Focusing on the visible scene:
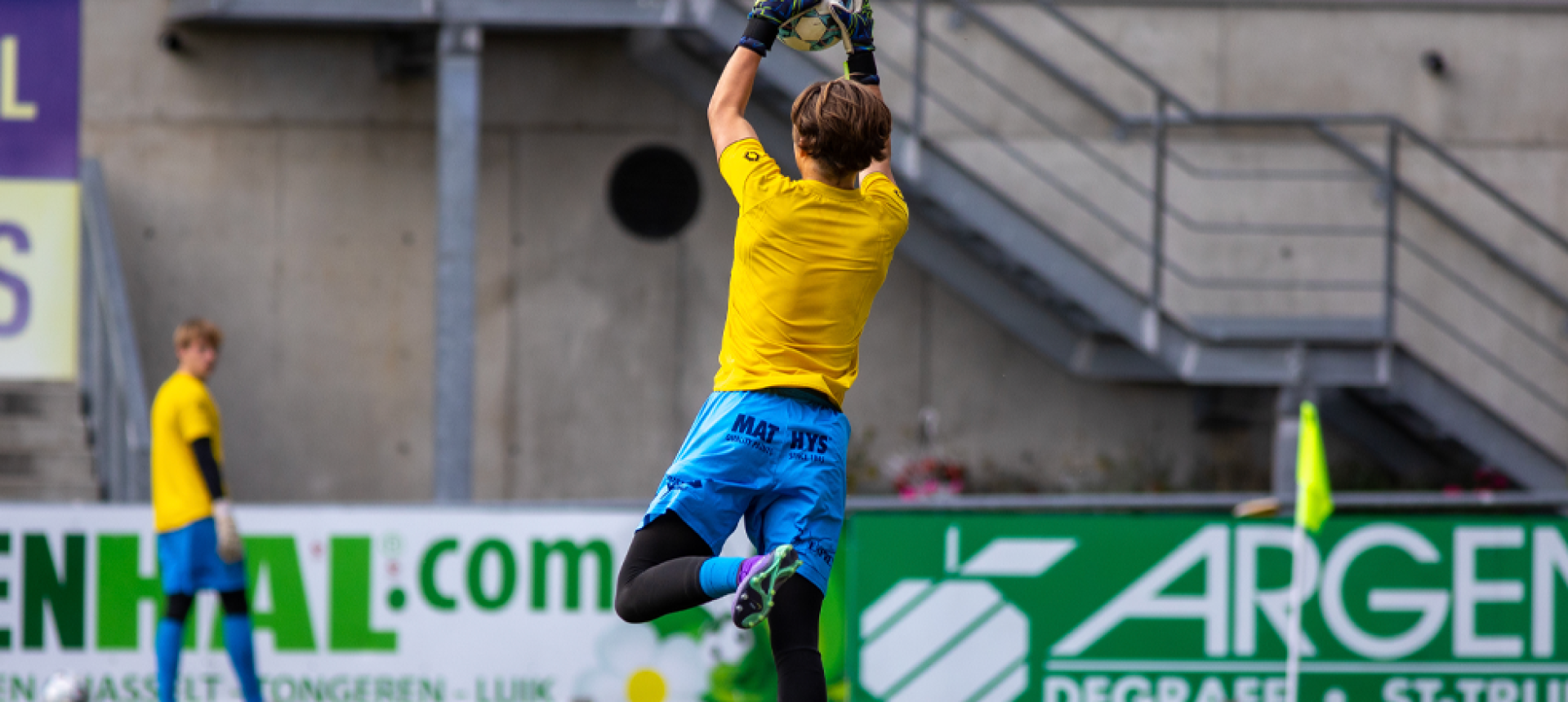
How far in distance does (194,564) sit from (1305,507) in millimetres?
5178

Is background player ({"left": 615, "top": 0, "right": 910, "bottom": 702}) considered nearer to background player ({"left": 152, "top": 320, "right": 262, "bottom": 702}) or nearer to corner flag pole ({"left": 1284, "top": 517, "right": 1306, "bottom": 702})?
corner flag pole ({"left": 1284, "top": 517, "right": 1306, "bottom": 702})

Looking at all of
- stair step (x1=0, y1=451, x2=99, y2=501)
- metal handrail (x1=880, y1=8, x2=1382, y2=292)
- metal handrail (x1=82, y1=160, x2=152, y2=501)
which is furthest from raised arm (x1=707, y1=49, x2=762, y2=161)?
stair step (x1=0, y1=451, x2=99, y2=501)

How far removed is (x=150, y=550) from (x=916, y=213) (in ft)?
18.6

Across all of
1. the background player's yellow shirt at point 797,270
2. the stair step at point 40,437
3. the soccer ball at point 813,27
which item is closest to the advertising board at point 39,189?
the stair step at point 40,437

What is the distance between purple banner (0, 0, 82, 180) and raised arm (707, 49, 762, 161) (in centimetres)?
869

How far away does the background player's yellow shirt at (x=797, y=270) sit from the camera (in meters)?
3.87

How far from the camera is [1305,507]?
727 centimetres

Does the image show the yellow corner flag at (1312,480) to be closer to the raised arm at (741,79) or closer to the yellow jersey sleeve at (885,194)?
the yellow jersey sleeve at (885,194)

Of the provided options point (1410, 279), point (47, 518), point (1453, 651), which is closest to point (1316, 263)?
point (1410, 279)

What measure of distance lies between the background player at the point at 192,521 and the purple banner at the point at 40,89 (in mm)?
4353

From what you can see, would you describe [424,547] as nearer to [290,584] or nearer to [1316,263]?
[290,584]

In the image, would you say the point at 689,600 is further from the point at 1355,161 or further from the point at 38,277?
the point at 1355,161

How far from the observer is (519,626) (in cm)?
774

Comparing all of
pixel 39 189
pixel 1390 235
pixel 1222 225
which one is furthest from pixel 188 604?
pixel 1222 225
